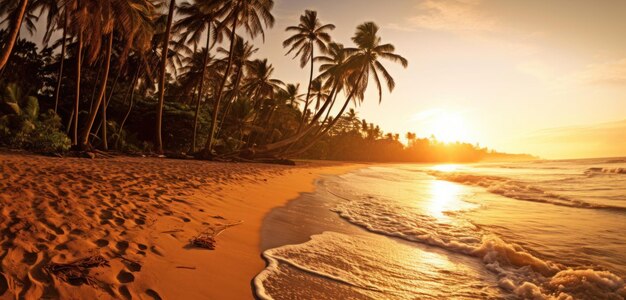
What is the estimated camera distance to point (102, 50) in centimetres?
1864

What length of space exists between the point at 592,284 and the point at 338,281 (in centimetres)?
278

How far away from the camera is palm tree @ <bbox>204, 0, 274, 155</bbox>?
18.6 m

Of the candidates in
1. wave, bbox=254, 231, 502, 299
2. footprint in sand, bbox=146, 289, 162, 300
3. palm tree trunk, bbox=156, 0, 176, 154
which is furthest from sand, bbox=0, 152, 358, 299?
palm tree trunk, bbox=156, 0, 176, 154

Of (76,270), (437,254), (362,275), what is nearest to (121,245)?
(76,270)

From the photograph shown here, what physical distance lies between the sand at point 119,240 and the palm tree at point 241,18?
1310 centimetres

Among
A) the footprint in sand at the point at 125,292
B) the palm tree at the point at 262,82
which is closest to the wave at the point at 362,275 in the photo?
the footprint in sand at the point at 125,292

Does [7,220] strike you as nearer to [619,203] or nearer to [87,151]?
[87,151]

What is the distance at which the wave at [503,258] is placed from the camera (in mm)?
3227

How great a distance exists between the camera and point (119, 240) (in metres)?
3.25

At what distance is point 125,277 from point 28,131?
1545cm

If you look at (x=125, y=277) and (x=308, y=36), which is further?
(x=308, y=36)

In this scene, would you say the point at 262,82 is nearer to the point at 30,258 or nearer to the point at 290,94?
the point at 290,94

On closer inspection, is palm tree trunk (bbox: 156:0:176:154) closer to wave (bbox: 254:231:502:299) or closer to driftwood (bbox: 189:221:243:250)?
driftwood (bbox: 189:221:243:250)

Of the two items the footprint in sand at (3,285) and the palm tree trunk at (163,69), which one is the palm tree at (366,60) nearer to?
the palm tree trunk at (163,69)
